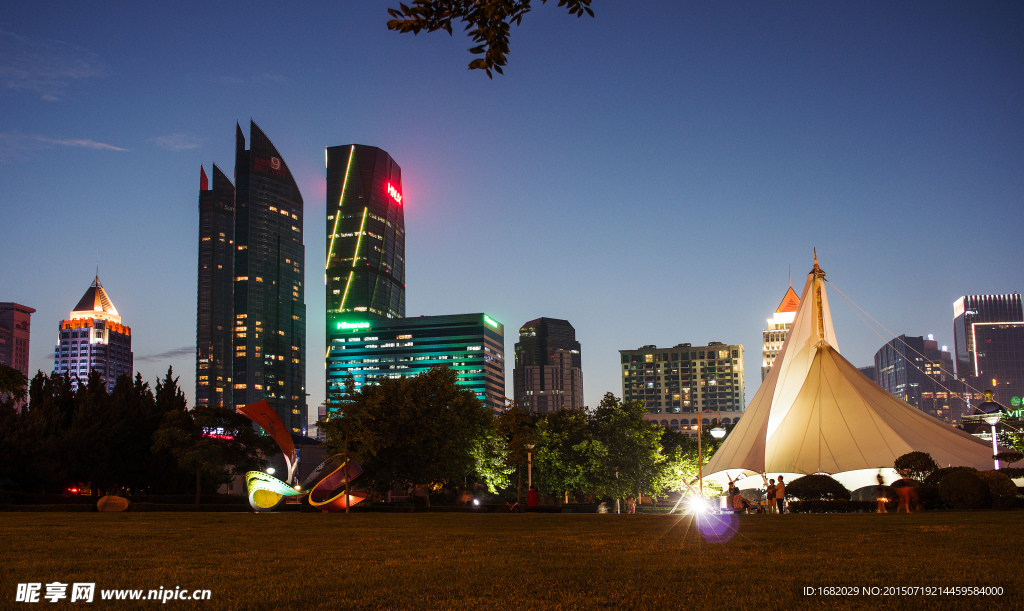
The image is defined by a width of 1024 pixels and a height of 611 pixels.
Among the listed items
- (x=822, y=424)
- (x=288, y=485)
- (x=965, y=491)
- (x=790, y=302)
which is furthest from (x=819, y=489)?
(x=790, y=302)

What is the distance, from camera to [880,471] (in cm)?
4262

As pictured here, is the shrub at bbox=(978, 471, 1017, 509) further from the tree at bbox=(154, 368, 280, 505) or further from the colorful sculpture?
the tree at bbox=(154, 368, 280, 505)

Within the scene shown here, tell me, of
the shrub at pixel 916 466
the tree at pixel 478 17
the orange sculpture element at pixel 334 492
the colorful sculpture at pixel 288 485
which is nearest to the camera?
the tree at pixel 478 17

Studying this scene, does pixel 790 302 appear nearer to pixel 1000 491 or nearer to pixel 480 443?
pixel 480 443

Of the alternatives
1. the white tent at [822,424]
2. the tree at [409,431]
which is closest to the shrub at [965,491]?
the white tent at [822,424]

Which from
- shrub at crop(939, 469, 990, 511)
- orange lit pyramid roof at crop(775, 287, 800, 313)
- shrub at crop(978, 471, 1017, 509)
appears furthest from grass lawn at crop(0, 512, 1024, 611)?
orange lit pyramid roof at crop(775, 287, 800, 313)

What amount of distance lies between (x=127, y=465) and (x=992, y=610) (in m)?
54.7

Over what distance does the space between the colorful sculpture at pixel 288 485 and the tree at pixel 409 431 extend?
164 centimetres

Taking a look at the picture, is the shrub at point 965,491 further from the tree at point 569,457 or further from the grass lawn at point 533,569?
the tree at point 569,457

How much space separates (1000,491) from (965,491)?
1.55 m

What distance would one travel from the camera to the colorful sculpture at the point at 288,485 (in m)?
44.4

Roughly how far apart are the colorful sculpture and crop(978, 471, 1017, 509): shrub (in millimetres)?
30113

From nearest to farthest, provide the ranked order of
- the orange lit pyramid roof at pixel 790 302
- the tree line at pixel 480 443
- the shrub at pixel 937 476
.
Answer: the shrub at pixel 937 476, the tree line at pixel 480 443, the orange lit pyramid roof at pixel 790 302

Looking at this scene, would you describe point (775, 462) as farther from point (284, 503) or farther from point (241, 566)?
point (241, 566)
